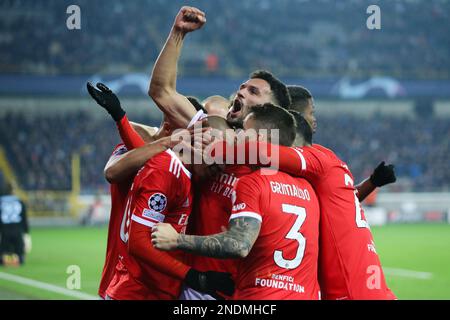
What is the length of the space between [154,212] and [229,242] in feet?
2.13

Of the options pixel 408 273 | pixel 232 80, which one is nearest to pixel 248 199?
pixel 408 273

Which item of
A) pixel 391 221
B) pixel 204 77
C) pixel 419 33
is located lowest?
pixel 391 221

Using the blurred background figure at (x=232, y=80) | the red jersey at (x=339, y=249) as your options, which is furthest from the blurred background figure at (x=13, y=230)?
the red jersey at (x=339, y=249)

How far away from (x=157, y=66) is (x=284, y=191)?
1272 millimetres

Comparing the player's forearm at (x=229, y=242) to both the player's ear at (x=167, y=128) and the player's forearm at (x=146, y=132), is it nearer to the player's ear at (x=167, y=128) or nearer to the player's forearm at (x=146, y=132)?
the player's ear at (x=167, y=128)

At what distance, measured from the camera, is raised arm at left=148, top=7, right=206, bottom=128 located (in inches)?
197

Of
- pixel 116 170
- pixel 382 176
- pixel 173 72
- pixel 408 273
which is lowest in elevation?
pixel 408 273

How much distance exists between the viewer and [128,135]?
490 centimetres

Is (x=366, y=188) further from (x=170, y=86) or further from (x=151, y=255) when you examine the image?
(x=151, y=255)

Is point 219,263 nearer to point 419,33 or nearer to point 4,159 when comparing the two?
point 4,159

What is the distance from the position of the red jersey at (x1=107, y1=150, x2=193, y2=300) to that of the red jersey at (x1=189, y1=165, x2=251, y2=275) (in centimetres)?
9

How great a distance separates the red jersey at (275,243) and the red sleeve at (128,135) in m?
0.88
